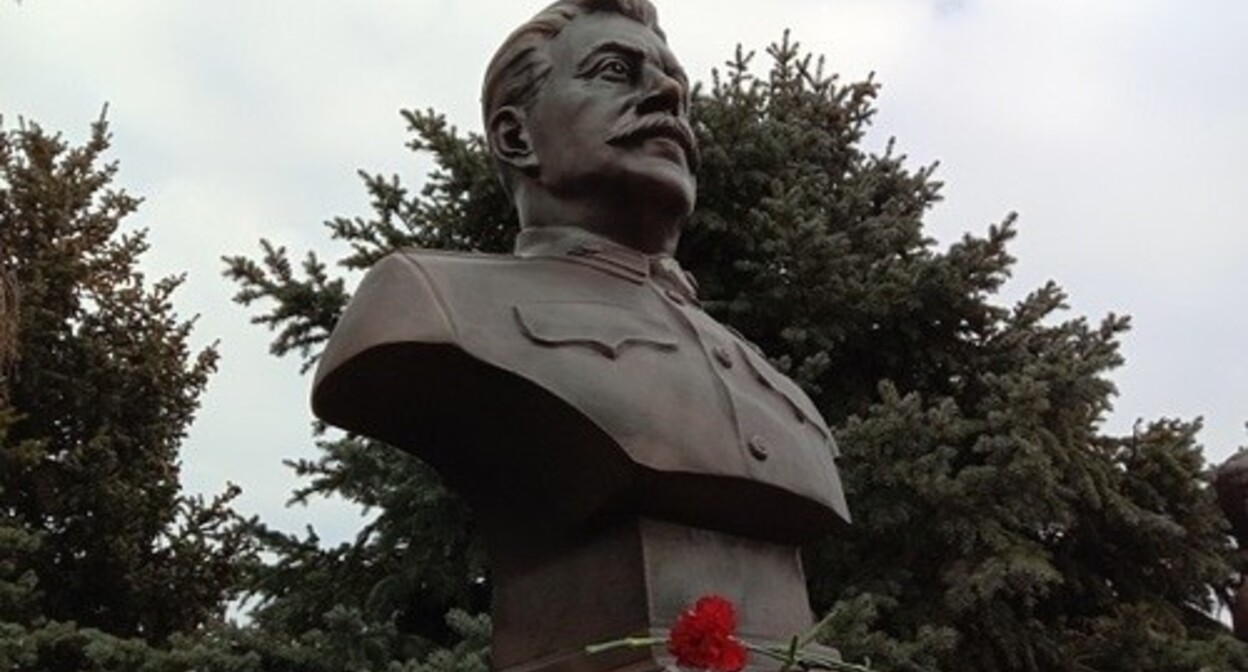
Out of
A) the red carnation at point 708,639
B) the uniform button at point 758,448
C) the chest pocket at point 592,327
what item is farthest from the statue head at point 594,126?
the red carnation at point 708,639

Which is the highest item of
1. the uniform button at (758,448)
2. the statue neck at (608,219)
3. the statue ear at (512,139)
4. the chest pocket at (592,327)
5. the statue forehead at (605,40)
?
the statue forehead at (605,40)

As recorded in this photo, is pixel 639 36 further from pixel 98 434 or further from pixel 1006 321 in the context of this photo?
pixel 98 434

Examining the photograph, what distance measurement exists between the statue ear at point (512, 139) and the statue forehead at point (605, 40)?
0.14 m

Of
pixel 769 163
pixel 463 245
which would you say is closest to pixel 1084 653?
pixel 769 163

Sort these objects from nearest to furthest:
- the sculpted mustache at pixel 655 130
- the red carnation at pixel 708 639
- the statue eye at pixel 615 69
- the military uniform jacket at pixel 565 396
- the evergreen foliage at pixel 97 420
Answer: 1. the red carnation at pixel 708 639
2. the military uniform jacket at pixel 565 396
3. the sculpted mustache at pixel 655 130
4. the statue eye at pixel 615 69
5. the evergreen foliage at pixel 97 420

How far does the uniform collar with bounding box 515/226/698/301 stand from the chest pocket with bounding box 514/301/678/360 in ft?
0.41

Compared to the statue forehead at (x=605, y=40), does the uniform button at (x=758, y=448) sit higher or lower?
lower

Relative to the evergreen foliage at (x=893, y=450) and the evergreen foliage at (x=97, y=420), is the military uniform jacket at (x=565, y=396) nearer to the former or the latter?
the evergreen foliage at (x=893, y=450)

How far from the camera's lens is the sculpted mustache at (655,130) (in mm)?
3219

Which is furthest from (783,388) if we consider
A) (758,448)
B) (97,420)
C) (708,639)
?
(97,420)

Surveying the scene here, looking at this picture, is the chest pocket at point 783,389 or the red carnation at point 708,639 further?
the chest pocket at point 783,389

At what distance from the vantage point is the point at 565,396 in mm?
2850

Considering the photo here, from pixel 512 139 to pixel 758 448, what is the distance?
84cm

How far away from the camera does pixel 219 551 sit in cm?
938
